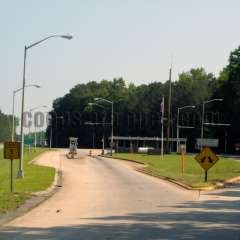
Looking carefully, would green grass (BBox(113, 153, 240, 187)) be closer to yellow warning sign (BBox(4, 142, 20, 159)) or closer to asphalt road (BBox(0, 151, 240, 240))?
asphalt road (BBox(0, 151, 240, 240))

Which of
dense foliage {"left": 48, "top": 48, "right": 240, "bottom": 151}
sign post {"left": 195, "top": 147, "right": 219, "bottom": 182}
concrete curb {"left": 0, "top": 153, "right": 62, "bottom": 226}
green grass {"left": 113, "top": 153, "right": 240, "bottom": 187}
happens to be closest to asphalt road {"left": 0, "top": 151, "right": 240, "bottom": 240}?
concrete curb {"left": 0, "top": 153, "right": 62, "bottom": 226}

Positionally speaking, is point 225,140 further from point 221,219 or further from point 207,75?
point 221,219

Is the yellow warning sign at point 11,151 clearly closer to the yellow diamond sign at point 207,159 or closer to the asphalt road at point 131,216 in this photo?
the asphalt road at point 131,216

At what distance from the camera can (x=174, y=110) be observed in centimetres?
15275

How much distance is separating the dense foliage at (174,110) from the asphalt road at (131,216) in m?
96.1

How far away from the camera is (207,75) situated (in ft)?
558

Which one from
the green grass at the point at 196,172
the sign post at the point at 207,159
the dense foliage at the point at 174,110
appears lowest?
the green grass at the point at 196,172

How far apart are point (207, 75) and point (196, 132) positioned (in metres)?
26.4

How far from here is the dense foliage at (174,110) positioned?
130250 mm

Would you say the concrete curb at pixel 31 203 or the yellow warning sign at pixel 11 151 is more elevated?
the yellow warning sign at pixel 11 151

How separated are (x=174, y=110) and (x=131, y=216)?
441 ft

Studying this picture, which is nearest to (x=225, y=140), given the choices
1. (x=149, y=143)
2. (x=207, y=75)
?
(x=149, y=143)

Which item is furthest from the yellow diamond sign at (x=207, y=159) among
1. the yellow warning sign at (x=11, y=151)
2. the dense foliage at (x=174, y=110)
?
the dense foliage at (x=174, y=110)

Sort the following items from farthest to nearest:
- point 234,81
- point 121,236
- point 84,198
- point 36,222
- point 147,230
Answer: point 234,81
point 84,198
point 36,222
point 147,230
point 121,236
